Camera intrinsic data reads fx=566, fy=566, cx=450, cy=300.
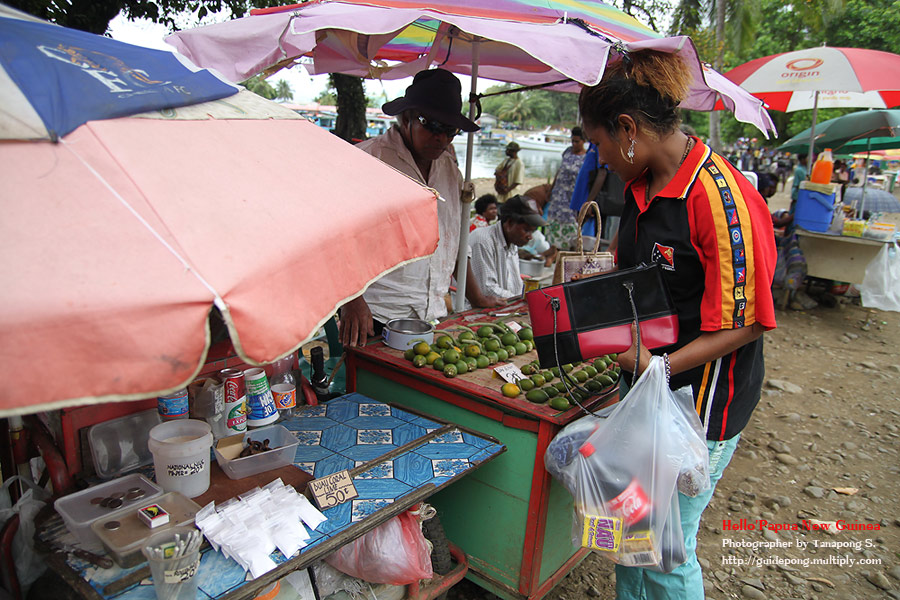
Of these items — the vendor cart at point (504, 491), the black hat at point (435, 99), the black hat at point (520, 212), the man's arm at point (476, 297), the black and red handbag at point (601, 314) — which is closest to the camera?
the black and red handbag at point (601, 314)

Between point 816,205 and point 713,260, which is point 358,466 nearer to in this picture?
point 713,260

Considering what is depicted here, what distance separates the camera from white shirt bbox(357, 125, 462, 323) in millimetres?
2928

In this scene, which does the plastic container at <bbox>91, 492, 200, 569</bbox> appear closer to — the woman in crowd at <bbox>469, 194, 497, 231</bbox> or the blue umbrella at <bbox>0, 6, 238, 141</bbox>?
the blue umbrella at <bbox>0, 6, 238, 141</bbox>

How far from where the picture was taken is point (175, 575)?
1.30 meters

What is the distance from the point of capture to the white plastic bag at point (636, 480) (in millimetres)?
1769

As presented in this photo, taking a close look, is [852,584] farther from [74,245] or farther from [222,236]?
[74,245]

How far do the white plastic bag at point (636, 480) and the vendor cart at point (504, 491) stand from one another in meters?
0.34

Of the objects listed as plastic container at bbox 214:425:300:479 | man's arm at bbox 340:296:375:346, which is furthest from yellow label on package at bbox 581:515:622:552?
man's arm at bbox 340:296:375:346

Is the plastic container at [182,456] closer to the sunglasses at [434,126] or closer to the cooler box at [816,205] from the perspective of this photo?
the sunglasses at [434,126]

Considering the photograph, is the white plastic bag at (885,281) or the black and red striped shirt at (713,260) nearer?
the black and red striped shirt at (713,260)

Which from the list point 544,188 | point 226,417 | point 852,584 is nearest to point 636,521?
point 226,417

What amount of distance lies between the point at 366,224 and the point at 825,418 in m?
4.99

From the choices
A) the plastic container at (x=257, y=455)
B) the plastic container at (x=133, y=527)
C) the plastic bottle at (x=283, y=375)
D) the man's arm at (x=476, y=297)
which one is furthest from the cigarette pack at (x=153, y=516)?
the man's arm at (x=476, y=297)

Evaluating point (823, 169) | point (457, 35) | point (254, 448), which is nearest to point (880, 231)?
point (823, 169)
